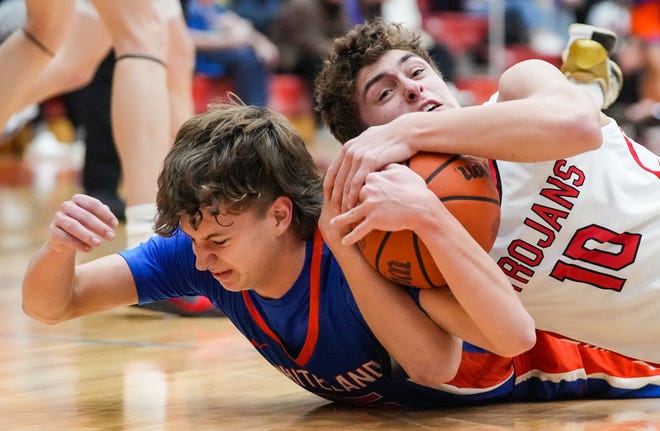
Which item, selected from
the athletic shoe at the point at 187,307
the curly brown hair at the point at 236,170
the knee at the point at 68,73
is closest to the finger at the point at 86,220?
the curly brown hair at the point at 236,170

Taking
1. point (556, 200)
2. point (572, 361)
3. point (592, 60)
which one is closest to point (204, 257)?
point (556, 200)

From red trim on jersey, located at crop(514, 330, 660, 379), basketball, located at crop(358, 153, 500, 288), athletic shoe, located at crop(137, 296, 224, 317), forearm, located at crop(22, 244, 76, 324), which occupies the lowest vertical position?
athletic shoe, located at crop(137, 296, 224, 317)

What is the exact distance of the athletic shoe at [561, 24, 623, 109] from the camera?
10.4 ft

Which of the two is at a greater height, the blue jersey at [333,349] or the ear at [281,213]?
the ear at [281,213]

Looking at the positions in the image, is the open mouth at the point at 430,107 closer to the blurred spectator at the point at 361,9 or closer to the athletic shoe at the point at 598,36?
the athletic shoe at the point at 598,36

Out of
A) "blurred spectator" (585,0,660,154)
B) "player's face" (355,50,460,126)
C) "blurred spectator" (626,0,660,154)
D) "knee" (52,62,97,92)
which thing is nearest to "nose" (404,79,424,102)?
"player's face" (355,50,460,126)

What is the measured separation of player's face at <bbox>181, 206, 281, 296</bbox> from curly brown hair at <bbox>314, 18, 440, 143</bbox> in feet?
1.19

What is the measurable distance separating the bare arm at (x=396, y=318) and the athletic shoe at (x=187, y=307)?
1.54 meters

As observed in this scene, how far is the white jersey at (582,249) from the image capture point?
2471 mm

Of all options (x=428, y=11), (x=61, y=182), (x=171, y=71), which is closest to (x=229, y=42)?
(x=61, y=182)

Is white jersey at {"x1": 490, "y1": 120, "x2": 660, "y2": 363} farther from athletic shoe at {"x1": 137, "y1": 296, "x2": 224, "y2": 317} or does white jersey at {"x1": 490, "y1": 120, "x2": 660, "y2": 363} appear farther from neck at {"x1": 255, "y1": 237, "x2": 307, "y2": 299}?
athletic shoe at {"x1": 137, "y1": 296, "x2": 224, "y2": 317}

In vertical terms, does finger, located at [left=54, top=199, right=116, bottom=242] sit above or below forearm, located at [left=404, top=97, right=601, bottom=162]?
below

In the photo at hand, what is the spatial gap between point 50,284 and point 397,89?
2.88 feet

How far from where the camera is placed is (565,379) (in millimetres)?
2572
